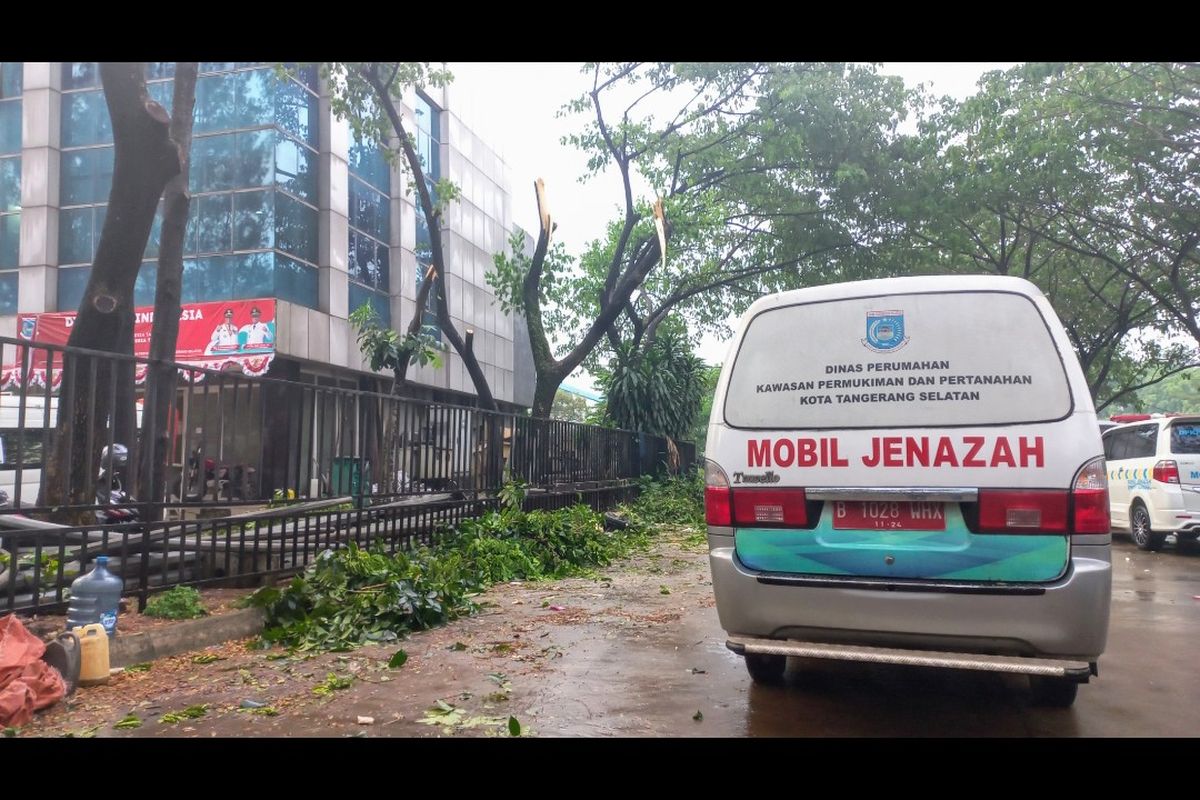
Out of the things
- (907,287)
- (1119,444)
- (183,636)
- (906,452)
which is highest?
(907,287)

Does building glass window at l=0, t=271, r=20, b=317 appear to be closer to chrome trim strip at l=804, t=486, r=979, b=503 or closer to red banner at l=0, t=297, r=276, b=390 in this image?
red banner at l=0, t=297, r=276, b=390

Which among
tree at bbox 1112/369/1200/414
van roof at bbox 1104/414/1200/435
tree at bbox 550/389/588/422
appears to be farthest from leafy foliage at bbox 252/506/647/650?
tree at bbox 1112/369/1200/414

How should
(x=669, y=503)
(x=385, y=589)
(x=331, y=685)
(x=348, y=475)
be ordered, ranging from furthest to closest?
(x=669, y=503) < (x=348, y=475) < (x=385, y=589) < (x=331, y=685)

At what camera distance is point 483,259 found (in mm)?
32781

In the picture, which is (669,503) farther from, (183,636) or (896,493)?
(896,493)

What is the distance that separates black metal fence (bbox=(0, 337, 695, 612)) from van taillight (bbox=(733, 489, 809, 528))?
407cm

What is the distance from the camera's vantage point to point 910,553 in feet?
13.3

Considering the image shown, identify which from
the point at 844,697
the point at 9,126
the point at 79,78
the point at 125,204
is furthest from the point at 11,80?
the point at 844,697

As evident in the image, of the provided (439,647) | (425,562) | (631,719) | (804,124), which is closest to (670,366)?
(804,124)

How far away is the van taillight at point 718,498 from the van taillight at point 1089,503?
1.55 meters

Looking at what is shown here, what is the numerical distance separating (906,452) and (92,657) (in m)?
4.51

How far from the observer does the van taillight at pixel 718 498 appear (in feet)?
14.7

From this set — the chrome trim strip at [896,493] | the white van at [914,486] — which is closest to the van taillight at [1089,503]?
the white van at [914,486]

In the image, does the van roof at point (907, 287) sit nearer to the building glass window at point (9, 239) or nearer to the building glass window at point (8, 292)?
the building glass window at point (8, 292)
